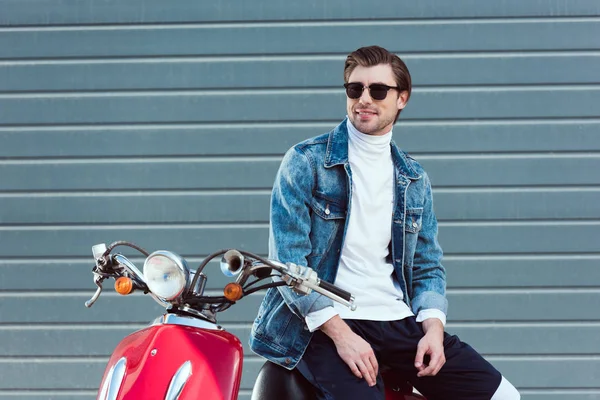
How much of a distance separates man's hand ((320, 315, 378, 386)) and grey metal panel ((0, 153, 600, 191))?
1.99 metres

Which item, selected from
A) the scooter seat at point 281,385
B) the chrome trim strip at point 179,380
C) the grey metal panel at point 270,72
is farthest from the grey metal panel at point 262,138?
the chrome trim strip at point 179,380

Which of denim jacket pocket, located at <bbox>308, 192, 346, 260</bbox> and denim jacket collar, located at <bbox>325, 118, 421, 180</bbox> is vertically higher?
denim jacket collar, located at <bbox>325, 118, 421, 180</bbox>

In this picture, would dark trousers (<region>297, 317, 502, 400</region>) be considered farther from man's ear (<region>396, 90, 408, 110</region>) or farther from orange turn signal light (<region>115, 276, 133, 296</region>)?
man's ear (<region>396, 90, 408, 110</region>)

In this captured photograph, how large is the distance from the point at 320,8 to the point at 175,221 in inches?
52.2

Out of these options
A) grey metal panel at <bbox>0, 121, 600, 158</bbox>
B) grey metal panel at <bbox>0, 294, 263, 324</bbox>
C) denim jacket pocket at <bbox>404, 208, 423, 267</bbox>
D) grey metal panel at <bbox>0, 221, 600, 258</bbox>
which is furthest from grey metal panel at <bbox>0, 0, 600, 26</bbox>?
denim jacket pocket at <bbox>404, 208, 423, 267</bbox>

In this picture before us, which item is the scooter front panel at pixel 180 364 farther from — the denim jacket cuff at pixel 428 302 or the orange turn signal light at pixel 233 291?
the denim jacket cuff at pixel 428 302

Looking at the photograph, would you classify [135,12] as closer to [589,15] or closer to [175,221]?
[175,221]

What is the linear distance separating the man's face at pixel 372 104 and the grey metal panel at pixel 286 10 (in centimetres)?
179

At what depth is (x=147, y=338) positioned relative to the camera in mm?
1874

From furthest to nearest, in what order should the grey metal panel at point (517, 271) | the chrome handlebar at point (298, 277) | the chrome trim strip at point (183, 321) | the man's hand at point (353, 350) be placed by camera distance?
the grey metal panel at point (517, 271) → the man's hand at point (353, 350) → the chrome trim strip at point (183, 321) → the chrome handlebar at point (298, 277)

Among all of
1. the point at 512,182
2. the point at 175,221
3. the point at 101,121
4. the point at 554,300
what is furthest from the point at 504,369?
the point at 101,121

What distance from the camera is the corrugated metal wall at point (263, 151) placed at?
3.93 metres

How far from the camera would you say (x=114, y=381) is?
184cm

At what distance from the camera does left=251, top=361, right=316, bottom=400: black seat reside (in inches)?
80.5
